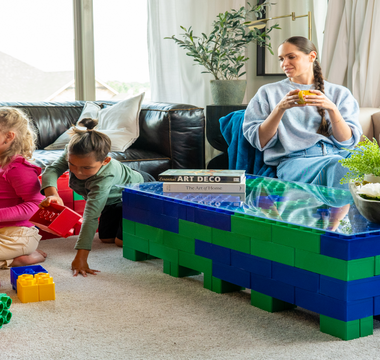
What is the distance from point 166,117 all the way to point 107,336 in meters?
2.05

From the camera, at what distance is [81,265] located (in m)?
1.95

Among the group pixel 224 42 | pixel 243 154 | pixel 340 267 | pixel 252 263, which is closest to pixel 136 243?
pixel 252 263

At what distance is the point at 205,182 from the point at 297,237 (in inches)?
20.5

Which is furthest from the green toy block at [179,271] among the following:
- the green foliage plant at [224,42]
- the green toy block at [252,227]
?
the green foliage plant at [224,42]

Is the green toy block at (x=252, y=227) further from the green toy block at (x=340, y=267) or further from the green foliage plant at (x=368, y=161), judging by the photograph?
the green foliage plant at (x=368, y=161)

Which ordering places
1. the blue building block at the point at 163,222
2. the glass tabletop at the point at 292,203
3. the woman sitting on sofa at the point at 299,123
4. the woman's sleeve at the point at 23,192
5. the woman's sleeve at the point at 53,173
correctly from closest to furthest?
1. the glass tabletop at the point at 292,203
2. the blue building block at the point at 163,222
3. the woman's sleeve at the point at 23,192
4. the woman's sleeve at the point at 53,173
5. the woman sitting on sofa at the point at 299,123

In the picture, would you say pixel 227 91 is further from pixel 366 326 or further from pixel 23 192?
pixel 366 326

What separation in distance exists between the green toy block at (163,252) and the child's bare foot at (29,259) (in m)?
0.48

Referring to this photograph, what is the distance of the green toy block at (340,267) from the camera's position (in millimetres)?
1288

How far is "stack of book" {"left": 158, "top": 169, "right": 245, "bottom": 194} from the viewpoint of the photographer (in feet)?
6.02

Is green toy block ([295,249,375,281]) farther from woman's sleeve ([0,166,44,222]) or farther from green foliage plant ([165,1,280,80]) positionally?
green foliage plant ([165,1,280,80])

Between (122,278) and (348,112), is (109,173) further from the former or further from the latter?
(348,112)

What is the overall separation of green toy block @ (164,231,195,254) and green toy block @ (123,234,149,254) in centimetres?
14

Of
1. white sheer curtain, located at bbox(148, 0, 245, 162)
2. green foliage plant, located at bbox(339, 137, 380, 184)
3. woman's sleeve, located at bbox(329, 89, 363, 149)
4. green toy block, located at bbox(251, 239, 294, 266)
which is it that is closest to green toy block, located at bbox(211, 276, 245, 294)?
green toy block, located at bbox(251, 239, 294, 266)
